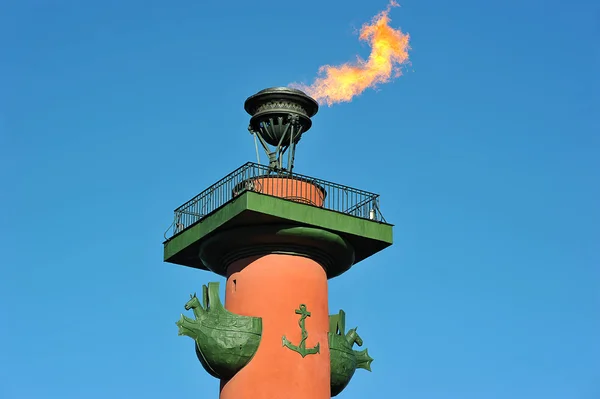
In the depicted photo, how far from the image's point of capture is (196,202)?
3947 cm

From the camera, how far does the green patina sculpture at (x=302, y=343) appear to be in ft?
123

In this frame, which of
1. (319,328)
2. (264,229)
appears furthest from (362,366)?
(264,229)

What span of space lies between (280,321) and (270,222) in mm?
2609

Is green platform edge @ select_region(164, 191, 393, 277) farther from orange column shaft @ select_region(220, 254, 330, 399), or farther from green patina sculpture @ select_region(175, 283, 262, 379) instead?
green patina sculpture @ select_region(175, 283, 262, 379)

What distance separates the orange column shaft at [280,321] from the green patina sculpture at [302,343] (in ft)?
0.27

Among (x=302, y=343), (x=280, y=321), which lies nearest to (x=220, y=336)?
(x=280, y=321)

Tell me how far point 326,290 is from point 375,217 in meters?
2.43

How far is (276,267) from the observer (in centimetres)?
3822

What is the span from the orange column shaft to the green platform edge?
3.92ft

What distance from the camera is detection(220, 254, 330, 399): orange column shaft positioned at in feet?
122

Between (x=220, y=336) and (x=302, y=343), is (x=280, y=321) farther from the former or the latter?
(x=220, y=336)

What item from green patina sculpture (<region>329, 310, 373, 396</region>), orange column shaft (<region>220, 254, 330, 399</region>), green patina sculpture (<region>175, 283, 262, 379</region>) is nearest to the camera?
orange column shaft (<region>220, 254, 330, 399</region>)

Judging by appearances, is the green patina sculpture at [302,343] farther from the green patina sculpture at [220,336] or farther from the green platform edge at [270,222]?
the green platform edge at [270,222]

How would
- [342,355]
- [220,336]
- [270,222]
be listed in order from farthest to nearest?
[342,355] < [270,222] < [220,336]
